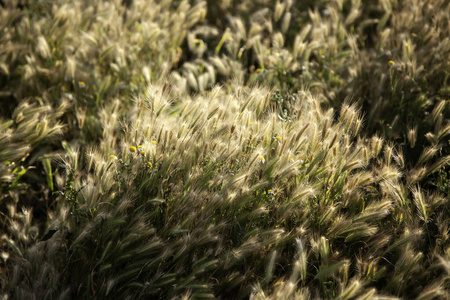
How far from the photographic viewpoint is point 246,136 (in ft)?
8.57

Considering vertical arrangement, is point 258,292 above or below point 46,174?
above

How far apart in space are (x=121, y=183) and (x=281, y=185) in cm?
89

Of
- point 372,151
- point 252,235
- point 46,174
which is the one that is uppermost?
point 372,151

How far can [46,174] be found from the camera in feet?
10.8

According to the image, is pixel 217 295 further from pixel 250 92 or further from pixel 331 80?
pixel 331 80

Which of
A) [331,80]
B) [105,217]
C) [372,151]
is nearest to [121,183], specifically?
[105,217]

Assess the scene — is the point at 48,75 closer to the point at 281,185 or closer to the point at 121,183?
the point at 121,183

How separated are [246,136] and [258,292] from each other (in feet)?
3.04

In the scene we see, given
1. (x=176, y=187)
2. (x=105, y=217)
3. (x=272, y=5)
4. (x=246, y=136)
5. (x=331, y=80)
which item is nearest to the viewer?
(x=105, y=217)

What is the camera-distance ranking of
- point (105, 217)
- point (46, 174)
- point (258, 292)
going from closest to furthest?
point (258, 292) < point (105, 217) < point (46, 174)

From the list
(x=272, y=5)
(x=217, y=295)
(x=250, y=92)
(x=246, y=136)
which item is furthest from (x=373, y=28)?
(x=217, y=295)

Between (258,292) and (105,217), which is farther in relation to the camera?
(105,217)

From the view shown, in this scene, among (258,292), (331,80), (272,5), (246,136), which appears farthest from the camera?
(272,5)

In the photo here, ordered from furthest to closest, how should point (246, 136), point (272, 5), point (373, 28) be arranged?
point (272, 5), point (373, 28), point (246, 136)
